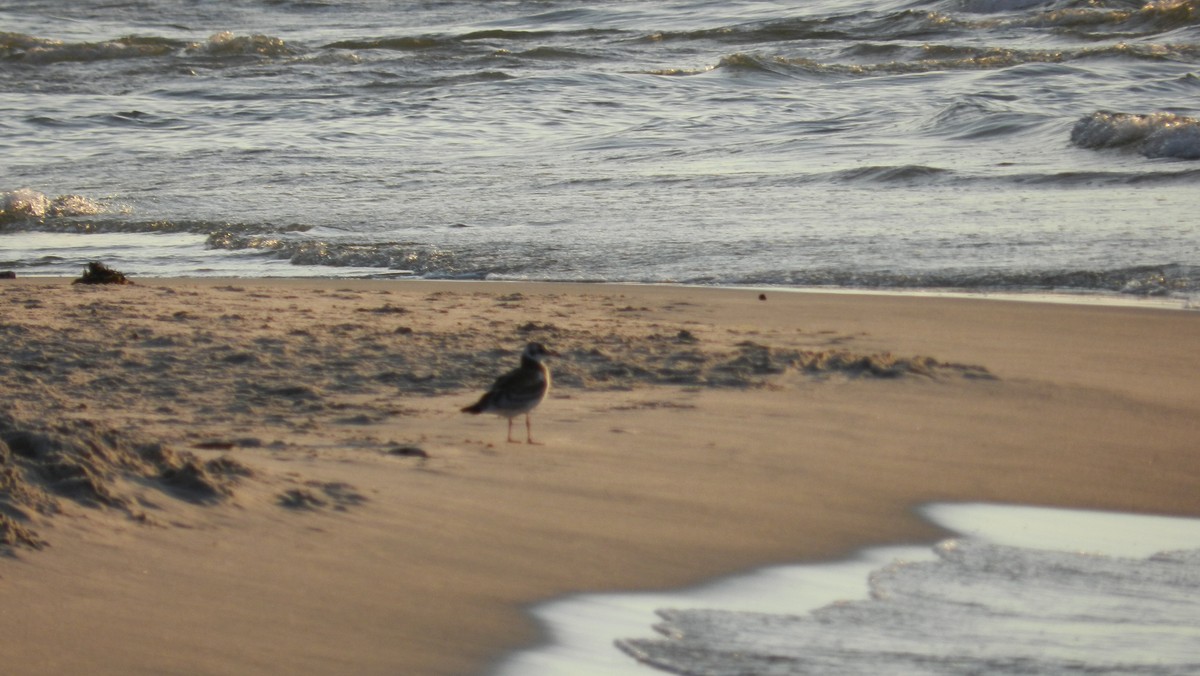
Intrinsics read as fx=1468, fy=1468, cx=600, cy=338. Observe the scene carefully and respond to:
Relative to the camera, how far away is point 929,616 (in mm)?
3662

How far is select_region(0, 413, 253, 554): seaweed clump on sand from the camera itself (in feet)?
12.6

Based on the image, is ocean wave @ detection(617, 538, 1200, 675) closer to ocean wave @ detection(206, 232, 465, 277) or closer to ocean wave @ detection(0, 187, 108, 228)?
ocean wave @ detection(206, 232, 465, 277)

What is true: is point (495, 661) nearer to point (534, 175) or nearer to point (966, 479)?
point (966, 479)

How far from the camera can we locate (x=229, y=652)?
3.21m

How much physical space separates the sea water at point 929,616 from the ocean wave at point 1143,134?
9.83 m

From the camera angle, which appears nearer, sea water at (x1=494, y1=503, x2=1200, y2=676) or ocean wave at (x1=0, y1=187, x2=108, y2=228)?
sea water at (x1=494, y1=503, x2=1200, y2=676)

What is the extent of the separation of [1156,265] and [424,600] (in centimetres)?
641

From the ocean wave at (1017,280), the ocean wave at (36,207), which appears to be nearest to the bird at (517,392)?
the ocean wave at (1017,280)

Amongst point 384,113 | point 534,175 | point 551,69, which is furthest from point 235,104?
point 534,175

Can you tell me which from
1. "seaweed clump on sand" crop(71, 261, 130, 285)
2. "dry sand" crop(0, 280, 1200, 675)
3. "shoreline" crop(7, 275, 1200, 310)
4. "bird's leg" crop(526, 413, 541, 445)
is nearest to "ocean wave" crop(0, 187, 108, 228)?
"shoreline" crop(7, 275, 1200, 310)

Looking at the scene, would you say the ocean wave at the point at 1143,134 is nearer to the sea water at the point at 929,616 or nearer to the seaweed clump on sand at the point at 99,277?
the seaweed clump on sand at the point at 99,277

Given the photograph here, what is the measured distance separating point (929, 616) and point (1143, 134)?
36.7ft

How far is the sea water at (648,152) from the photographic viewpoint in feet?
32.8

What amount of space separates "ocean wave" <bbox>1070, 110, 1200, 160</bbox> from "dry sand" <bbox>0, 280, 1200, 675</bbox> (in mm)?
6144
